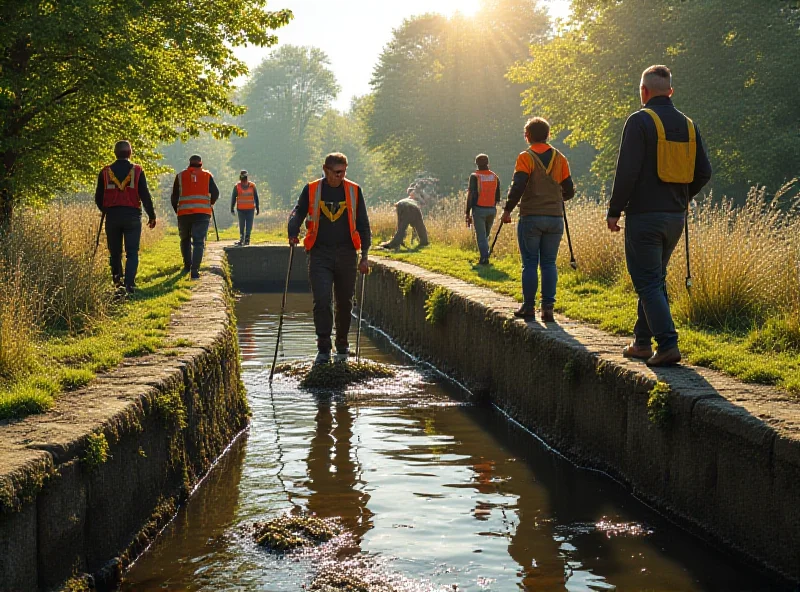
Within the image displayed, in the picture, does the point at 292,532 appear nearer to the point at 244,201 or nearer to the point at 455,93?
the point at 244,201

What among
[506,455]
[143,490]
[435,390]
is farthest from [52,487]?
[435,390]

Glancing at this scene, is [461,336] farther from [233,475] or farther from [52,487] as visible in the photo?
[52,487]

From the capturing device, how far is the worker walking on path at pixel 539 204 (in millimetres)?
9578

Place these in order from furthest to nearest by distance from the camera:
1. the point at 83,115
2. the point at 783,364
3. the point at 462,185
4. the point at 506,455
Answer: the point at 462,185
the point at 83,115
the point at 506,455
the point at 783,364

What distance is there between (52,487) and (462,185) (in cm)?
5100

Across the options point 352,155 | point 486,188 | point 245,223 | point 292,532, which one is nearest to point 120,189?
point 486,188

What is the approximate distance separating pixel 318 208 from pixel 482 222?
672cm

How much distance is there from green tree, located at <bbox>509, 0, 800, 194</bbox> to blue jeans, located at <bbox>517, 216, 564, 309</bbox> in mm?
19867

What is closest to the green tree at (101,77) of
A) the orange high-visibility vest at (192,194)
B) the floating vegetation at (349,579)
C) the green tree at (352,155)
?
the orange high-visibility vest at (192,194)

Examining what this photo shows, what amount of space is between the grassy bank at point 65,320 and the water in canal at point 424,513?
114 cm

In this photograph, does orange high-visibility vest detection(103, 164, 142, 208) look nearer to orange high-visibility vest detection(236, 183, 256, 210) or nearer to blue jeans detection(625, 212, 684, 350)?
blue jeans detection(625, 212, 684, 350)

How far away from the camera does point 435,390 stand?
11.1 m

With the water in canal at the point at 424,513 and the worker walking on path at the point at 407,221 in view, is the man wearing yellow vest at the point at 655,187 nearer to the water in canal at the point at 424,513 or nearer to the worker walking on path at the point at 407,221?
the water in canal at the point at 424,513

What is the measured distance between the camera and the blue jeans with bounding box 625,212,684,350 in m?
7.25
